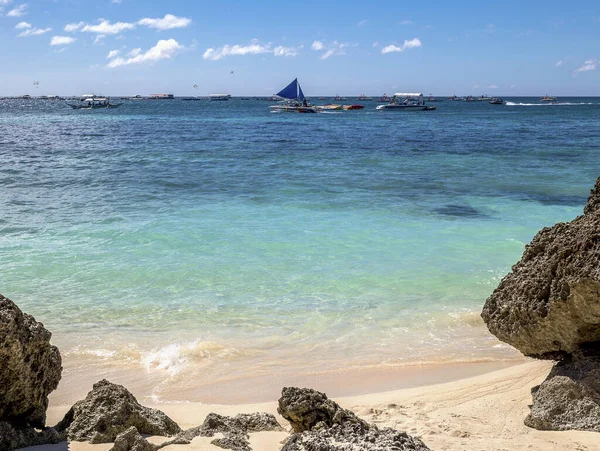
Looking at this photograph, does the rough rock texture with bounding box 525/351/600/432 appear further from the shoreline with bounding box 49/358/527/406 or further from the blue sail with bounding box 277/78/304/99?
the blue sail with bounding box 277/78/304/99

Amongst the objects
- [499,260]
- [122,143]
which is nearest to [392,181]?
[499,260]

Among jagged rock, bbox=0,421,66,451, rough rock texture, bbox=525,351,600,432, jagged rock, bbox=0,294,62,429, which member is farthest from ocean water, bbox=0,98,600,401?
rough rock texture, bbox=525,351,600,432

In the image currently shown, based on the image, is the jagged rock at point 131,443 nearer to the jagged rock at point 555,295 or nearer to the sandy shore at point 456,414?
the sandy shore at point 456,414

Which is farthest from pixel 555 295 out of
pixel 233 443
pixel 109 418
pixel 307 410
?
pixel 109 418

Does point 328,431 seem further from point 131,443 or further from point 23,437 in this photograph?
point 23,437

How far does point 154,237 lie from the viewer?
1182 cm

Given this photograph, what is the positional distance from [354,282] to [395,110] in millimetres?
77435

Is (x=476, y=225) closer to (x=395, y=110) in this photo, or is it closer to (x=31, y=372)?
(x=31, y=372)

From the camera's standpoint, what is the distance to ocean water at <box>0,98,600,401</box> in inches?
262

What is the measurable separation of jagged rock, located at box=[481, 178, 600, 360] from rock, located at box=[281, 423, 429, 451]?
166cm

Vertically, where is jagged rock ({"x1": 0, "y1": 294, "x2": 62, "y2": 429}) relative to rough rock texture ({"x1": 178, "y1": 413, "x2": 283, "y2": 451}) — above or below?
above

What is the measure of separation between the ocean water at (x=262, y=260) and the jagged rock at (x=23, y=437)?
1.81 metres

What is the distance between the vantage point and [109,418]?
160 inches

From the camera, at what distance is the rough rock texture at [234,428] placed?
390cm
